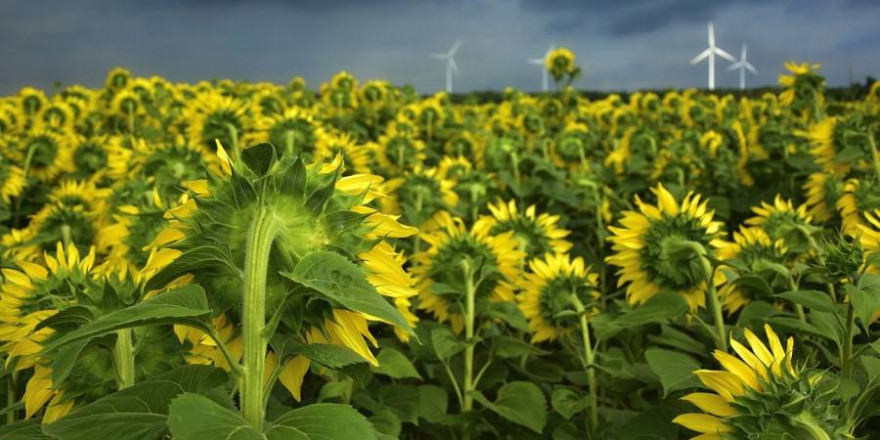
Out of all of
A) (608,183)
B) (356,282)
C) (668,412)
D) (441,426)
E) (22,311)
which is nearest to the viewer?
(356,282)

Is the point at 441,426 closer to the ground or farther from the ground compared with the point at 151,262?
closer to the ground

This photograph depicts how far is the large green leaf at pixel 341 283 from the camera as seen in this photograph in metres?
0.69

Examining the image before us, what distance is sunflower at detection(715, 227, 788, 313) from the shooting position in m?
1.96

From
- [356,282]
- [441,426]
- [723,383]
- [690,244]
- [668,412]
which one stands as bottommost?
[441,426]

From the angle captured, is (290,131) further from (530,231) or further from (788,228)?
(788,228)

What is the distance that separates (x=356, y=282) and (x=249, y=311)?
0.12 meters

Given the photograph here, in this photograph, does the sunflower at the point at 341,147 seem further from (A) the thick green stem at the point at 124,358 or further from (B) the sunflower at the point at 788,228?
(A) the thick green stem at the point at 124,358

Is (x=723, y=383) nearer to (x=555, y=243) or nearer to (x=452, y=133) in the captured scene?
(x=555, y=243)

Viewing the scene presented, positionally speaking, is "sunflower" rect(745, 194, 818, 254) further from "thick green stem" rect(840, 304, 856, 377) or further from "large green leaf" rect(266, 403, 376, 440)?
"large green leaf" rect(266, 403, 376, 440)

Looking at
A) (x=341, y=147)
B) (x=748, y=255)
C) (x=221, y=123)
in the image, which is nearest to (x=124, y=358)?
(x=748, y=255)

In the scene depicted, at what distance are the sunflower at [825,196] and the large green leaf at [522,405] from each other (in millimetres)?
1609

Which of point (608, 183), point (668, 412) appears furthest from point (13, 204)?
point (668, 412)

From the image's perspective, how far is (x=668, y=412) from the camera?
5.00ft

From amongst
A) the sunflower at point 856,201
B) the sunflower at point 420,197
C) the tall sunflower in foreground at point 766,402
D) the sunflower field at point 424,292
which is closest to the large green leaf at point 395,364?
the sunflower field at point 424,292
